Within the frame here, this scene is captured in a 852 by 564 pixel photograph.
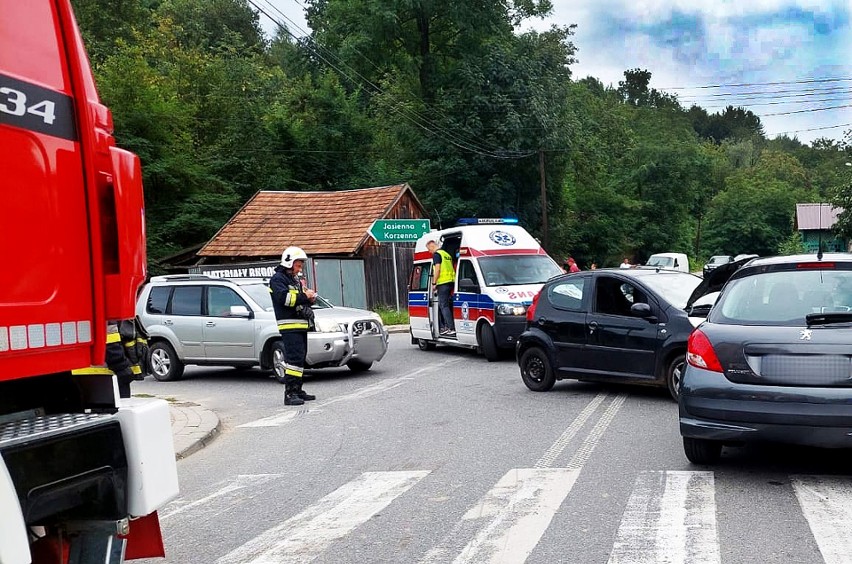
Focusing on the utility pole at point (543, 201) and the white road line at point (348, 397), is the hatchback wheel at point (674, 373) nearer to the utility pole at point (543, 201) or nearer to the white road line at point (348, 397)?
the white road line at point (348, 397)

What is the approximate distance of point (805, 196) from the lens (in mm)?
83125

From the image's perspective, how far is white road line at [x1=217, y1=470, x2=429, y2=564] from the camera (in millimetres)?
5371

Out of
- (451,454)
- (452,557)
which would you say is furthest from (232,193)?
(452,557)

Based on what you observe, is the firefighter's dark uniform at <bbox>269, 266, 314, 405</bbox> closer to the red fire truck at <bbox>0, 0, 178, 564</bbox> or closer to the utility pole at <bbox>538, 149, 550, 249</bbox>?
the red fire truck at <bbox>0, 0, 178, 564</bbox>

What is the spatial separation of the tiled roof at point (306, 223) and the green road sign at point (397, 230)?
5.85 m

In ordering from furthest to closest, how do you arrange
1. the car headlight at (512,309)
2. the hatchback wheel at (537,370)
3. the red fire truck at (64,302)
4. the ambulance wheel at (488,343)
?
the ambulance wheel at (488,343) < the car headlight at (512,309) < the hatchback wheel at (537,370) < the red fire truck at (64,302)

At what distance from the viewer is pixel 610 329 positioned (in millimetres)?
10867

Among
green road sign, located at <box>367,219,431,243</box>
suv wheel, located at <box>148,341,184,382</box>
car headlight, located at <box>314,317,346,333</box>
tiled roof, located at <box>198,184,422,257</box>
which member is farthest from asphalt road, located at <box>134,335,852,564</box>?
tiled roof, located at <box>198,184,422,257</box>

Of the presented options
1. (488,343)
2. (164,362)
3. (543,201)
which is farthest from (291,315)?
(543,201)

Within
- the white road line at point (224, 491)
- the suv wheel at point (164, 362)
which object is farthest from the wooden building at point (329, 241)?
the white road line at point (224, 491)

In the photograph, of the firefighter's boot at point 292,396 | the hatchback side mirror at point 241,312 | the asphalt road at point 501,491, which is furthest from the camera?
the hatchback side mirror at point 241,312

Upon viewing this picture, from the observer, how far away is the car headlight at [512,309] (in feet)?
50.5

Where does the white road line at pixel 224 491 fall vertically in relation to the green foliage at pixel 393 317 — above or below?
below

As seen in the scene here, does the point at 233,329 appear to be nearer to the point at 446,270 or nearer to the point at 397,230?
the point at 446,270
